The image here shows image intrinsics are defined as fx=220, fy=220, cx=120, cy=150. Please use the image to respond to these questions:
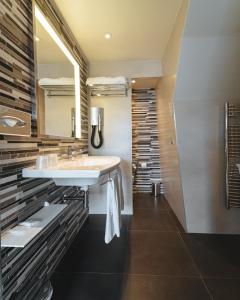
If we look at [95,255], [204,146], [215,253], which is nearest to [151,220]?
[215,253]

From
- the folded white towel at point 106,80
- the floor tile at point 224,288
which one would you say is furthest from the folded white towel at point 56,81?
the floor tile at point 224,288

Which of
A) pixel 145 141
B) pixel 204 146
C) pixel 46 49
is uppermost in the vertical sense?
pixel 46 49

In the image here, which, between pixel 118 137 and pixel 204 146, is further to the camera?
pixel 118 137

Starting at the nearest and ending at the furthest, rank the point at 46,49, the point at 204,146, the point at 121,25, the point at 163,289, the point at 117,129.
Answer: the point at 163,289, the point at 46,49, the point at 121,25, the point at 204,146, the point at 117,129

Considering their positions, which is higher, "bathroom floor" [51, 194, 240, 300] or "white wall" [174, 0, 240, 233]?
→ "white wall" [174, 0, 240, 233]

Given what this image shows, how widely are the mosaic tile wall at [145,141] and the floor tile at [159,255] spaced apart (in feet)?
6.66

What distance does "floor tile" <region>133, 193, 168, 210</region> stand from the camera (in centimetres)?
376

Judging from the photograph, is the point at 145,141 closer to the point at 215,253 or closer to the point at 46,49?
the point at 215,253

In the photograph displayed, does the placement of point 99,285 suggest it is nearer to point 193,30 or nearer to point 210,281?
point 210,281

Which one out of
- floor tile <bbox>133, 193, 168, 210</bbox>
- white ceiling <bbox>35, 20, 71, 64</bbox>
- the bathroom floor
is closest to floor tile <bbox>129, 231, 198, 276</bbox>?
the bathroom floor

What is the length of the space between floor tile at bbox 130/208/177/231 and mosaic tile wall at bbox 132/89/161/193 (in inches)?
45.6

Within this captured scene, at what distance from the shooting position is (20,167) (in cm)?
145

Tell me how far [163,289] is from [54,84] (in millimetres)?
1942

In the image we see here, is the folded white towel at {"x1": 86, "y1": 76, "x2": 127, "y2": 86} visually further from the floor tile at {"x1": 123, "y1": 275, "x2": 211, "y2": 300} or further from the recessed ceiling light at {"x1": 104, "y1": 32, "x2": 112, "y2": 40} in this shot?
the floor tile at {"x1": 123, "y1": 275, "x2": 211, "y2": 300}
